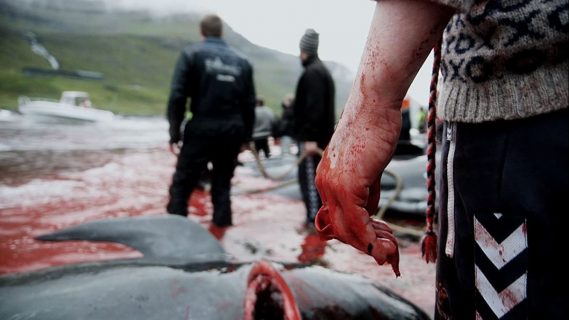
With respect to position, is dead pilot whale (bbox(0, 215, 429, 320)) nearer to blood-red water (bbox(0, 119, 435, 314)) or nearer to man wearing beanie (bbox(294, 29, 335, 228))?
blood-red water (bbox(0, 119, 435, 314))

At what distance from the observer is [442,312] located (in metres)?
1.29

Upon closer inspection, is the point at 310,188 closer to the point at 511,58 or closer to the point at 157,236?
the point at 157,236

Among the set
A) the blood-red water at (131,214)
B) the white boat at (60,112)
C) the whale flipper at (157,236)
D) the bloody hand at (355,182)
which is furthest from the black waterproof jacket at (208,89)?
the white boat at (60,112)

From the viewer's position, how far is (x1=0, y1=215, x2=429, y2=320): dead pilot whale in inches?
70.9

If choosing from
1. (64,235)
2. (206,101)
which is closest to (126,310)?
(64,235)

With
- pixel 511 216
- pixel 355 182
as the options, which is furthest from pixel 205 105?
Answer: pixel 511 216

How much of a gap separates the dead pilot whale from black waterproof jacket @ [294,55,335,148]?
9.96ft

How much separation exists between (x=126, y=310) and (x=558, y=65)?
1611mm

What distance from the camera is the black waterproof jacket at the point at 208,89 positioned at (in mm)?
4535

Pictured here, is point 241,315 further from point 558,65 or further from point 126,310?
point 558,65

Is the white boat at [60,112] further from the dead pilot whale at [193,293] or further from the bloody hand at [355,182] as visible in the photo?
the bloody hand at [355,182]

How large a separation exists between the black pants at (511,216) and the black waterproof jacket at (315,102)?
13.1 ft

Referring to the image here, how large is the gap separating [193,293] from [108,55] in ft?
404

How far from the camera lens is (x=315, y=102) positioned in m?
5.10
